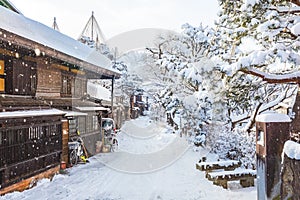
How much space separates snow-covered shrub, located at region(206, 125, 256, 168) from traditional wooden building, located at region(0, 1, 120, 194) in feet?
23.5

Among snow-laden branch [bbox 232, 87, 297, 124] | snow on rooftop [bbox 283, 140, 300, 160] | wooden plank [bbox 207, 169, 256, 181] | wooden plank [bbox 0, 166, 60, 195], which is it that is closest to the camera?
snow on rooftop [bbox 283, 140, 300, 160]

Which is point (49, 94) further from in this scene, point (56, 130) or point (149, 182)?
point (149, 182)

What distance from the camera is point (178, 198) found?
736 centimetres

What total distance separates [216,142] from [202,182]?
413cm

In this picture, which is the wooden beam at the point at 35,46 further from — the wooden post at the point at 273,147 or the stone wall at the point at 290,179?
the stone wall at the point at 290,179

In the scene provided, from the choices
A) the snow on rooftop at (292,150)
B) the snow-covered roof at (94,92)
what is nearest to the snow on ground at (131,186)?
the snow on rooftop at (292,150)

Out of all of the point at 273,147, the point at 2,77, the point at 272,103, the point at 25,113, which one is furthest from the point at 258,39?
the point at 2,77

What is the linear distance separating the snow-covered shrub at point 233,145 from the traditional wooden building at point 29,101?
23.5ft

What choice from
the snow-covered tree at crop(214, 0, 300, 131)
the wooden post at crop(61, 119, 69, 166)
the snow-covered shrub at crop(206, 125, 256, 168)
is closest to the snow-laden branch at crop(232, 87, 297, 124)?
the snow-covered shrub at crop(206, 125, 256, 168)

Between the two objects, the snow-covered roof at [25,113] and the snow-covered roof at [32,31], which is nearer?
the snow-covered roof at [25,113]

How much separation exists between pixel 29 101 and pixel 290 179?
851 cm

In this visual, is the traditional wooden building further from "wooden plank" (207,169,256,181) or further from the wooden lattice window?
"wooden plank" (207,169,256,181)

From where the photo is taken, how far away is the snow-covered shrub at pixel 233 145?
10.5 meters

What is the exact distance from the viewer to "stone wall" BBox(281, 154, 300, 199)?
460 cm
